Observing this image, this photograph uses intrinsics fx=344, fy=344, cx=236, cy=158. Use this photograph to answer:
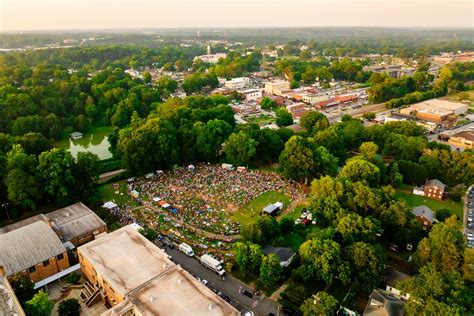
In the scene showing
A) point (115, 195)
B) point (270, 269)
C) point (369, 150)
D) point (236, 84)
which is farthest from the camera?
point (236, 84)

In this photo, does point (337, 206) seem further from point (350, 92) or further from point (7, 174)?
point (350, 92)

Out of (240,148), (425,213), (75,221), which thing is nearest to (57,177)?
(75,221)

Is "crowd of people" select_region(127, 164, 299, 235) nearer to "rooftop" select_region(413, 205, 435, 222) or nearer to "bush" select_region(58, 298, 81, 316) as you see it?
"rooftop" select_region(413, 205, 435, 222)

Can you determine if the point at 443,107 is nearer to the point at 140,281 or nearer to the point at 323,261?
the point at 323,261

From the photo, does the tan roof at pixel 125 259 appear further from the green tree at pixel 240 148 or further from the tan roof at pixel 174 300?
the green tree at pixel 240 148

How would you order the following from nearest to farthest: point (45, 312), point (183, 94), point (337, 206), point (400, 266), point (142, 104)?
point (45, 312) < point (400, 266) < point (337, 206) < point (142, 104) < point (183, 94)

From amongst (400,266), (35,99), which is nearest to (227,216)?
(400,266)

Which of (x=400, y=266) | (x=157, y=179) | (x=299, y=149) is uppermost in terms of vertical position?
(x=299, y=149)
